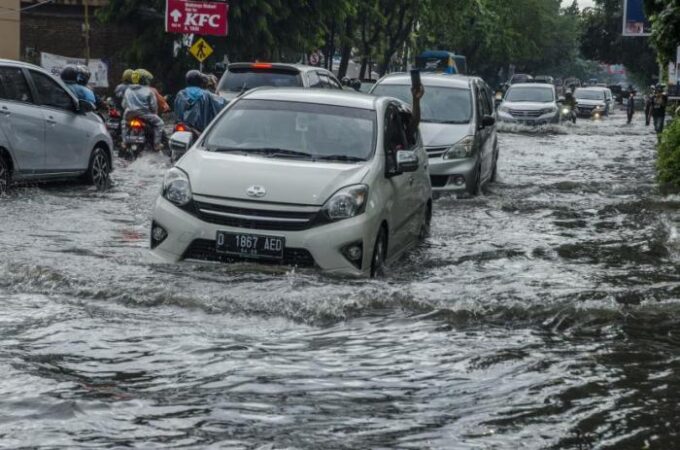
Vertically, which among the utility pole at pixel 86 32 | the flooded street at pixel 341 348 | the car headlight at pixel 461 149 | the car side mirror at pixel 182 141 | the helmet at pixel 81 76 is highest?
the utility pole at pixel 86 32

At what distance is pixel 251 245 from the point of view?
958 cm

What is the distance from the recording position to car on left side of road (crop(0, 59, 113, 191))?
1569cm

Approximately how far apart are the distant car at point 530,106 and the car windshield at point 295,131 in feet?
101

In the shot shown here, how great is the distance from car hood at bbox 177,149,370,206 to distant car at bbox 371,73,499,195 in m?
7.62

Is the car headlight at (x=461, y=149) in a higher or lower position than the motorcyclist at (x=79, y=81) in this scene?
lower

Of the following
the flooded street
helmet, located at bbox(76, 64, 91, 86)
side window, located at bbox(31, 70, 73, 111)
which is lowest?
the flooded street

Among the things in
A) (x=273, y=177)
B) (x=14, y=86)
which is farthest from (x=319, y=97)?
(x=14, y=86)

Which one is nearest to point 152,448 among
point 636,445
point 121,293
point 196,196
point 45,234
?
point 636,445

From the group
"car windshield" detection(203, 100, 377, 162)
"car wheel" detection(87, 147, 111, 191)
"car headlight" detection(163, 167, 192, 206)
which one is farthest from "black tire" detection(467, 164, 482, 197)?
"car headlight" detection(163, 167, 192, 206)

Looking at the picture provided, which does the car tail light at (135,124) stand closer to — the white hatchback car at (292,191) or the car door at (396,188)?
the car door at (396,188)

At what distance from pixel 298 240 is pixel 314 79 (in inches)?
503

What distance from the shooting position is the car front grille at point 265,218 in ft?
31.4

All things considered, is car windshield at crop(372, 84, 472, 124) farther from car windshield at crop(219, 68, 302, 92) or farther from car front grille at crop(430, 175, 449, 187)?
car windshield at crop(219, 68, 302, 92)

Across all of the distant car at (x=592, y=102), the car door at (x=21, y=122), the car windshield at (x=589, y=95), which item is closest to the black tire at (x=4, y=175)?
the car door at (x=21, y=122)
